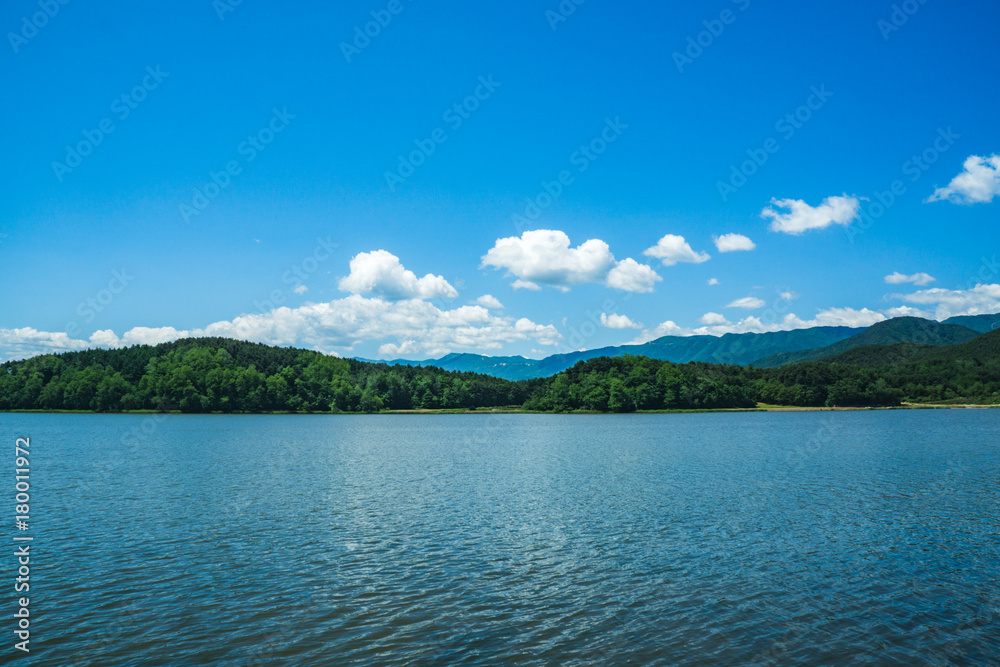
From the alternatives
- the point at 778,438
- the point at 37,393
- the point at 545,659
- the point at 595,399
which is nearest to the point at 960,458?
the point at 778,438

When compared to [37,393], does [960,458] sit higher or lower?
lower

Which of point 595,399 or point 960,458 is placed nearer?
point 960,458

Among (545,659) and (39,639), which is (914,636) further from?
(39,639)

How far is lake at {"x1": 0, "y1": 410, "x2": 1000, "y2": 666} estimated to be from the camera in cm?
1394

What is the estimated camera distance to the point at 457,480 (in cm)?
4097

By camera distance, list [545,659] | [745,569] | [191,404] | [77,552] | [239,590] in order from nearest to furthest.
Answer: [545,659]
[239,590]
[745,569]
[77,552]
[191,404]

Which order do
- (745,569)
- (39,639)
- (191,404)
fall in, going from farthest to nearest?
(191,404)
(745,569)
(39,639)

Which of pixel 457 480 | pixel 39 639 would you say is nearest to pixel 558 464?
pixel 457 480

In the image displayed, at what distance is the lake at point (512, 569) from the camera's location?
1394 centimetres

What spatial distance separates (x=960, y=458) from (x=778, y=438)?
28771mm

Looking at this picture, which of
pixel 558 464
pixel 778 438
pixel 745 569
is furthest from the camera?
pixel 778 438

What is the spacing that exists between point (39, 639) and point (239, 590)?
488cm

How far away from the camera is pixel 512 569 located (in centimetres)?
1988

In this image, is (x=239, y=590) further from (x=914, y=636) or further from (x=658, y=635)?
(x=914, y=636)
